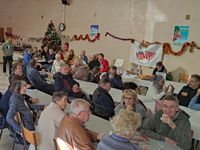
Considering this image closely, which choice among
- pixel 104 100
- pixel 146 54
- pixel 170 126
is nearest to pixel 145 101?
pixel 104 100

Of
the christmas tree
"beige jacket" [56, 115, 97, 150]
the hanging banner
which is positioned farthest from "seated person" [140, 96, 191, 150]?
the christmas tree

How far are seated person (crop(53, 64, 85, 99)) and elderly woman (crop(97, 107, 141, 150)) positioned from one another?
3250mm

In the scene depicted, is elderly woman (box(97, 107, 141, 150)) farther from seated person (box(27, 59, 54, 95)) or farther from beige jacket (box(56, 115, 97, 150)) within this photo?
seated person (box(27, 59, 54, 95))

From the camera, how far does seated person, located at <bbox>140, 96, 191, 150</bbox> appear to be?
3.03 m

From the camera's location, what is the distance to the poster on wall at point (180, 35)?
8.36 meters

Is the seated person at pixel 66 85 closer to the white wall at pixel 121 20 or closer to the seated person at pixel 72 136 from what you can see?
the seated person at pixel 72 136

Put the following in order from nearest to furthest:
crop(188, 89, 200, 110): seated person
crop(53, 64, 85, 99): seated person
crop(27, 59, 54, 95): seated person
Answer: crop(188, 89, 200, 110): seated person
crop(53, 64, 85, 99): seated person
crop(27, 59, 54, 95): seated person

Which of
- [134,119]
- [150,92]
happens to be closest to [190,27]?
[150,92]

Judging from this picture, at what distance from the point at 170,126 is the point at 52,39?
1076cm

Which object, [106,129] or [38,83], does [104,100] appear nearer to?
[106,129]

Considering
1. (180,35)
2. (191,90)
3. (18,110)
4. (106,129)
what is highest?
(180,35)

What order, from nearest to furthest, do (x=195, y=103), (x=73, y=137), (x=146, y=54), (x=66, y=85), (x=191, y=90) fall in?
(x=73, y=137) → (x=195, y=103) → (x=191, y=90) → (x=66, y=85) → (x=146, y=54)

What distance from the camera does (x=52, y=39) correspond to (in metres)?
13.2

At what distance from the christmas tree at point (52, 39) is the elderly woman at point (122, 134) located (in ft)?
36.4
